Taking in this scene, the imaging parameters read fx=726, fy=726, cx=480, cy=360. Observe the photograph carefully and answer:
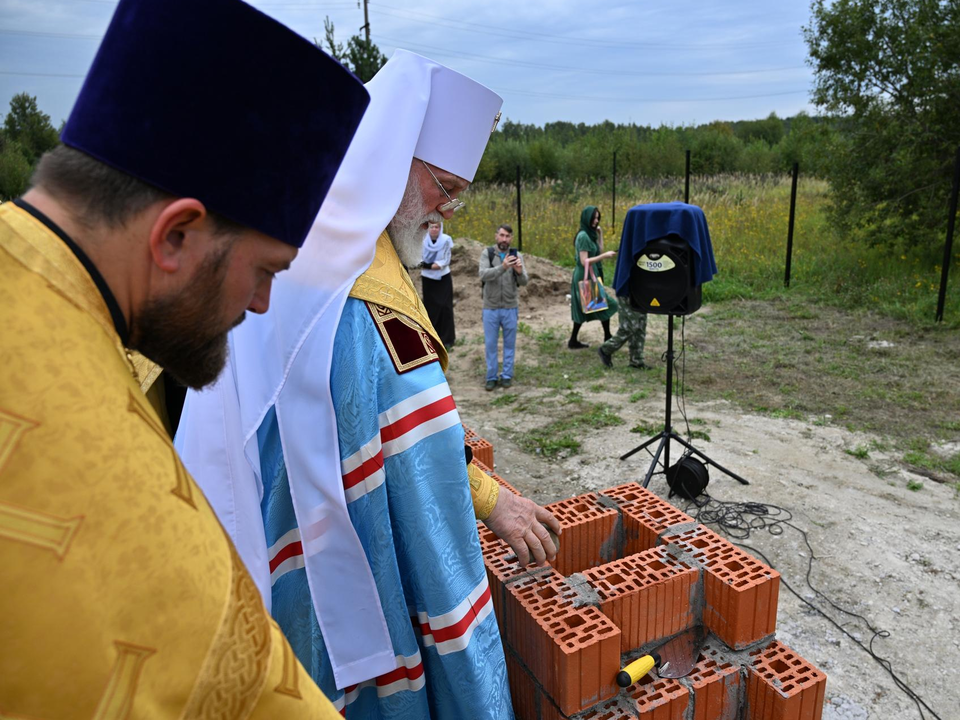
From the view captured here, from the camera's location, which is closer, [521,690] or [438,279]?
[521,690]

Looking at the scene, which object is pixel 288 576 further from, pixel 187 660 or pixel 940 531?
pixel 940 531

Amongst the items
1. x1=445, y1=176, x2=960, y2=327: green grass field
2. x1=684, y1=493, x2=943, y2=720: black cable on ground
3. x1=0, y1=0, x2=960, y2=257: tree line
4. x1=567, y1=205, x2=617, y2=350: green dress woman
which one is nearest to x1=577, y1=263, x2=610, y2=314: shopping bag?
x1=567, y1=205, x2=617, y2=350: green dress woman

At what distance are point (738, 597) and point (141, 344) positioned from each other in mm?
2053

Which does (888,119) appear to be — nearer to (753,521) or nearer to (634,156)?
(753,521)

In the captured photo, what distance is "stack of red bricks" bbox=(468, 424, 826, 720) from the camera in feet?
7.07

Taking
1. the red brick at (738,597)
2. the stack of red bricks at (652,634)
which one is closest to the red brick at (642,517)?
the stack of red bricks at (652,634)

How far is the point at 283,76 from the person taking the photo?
3.23ft

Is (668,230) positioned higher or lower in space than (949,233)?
higher

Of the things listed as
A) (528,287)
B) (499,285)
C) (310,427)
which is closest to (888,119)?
(528,287)

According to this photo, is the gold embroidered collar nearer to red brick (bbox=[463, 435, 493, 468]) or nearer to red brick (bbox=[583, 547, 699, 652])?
red brick (bbox=[583, 547, 699, 652])

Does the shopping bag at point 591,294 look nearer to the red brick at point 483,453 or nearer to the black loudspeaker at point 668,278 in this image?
the black loudspeaker at point 668,278

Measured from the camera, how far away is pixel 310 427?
5.96 ft

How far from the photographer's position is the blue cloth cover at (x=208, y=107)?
0.84 m

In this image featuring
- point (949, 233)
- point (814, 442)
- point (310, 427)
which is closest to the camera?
point (310, 427)
